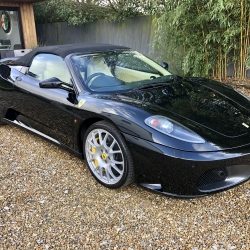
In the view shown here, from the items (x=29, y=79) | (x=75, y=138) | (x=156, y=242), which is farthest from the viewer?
(x=29, y=79)

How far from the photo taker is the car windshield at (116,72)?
2.76 m

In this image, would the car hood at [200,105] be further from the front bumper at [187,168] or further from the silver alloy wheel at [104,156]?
the silver alloy wheel at [104,156]

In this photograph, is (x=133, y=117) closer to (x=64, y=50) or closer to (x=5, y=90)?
(x=64, y=50)

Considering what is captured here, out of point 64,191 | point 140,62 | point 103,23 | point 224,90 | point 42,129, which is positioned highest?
point 103,23

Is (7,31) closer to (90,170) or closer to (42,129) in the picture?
(42,129)

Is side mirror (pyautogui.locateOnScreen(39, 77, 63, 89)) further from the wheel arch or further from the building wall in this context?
the building wall

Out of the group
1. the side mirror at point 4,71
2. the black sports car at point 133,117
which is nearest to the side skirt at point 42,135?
the black sports car at point 133,117

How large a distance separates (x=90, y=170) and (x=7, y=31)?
1054 cm

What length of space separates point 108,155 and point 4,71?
87.2 inches

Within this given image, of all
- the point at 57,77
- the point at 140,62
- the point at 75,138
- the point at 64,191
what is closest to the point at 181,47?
the point at 140,62

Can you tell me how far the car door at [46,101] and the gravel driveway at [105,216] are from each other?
1.60 feet

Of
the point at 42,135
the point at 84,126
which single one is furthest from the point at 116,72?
the point at 42,135

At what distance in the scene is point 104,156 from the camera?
244cm

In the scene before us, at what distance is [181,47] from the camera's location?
597 centimetres
